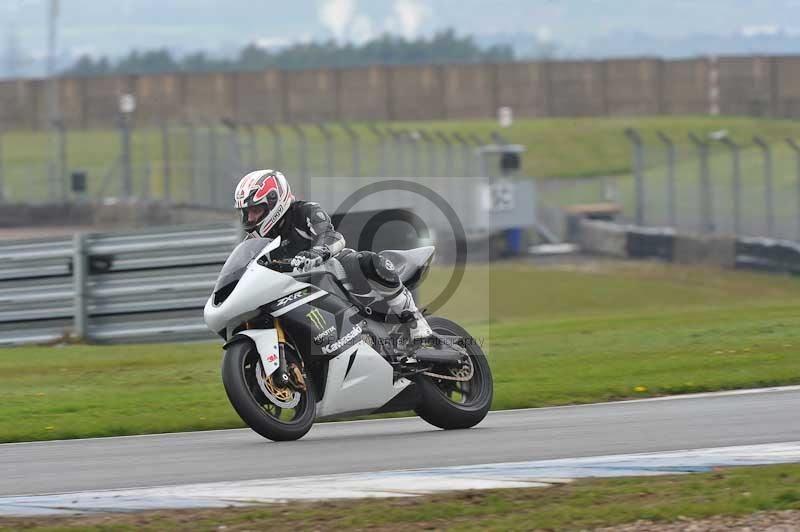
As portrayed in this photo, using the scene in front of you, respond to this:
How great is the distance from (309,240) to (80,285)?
8.43m

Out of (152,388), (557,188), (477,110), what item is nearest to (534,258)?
(557,188)

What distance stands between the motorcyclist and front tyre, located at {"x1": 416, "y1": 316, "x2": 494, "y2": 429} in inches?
10.6

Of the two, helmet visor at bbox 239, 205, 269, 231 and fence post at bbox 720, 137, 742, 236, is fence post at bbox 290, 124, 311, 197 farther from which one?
helmet visor at bbox 239, 205, 269, 231

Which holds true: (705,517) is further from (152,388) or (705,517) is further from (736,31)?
(736,31)

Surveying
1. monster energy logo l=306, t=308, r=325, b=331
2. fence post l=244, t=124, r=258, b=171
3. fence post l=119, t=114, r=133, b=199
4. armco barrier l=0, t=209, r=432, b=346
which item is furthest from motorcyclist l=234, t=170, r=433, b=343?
fence post l=119, t=114, r=133, b=199

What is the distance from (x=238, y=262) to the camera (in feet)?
27.8

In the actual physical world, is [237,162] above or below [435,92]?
below

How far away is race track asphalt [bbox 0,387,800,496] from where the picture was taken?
24.8 ft

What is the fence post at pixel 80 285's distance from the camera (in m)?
16.7

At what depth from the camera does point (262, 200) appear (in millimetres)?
8609

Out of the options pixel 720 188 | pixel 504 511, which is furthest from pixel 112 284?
pixel 720 188

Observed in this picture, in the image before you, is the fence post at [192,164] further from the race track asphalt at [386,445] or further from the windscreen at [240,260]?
the windscreen at [240,260]

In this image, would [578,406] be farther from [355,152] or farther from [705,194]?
[355,152]

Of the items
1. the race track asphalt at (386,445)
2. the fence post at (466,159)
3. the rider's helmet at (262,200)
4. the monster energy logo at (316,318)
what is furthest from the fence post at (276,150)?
the monster energy logo at (316,318)
